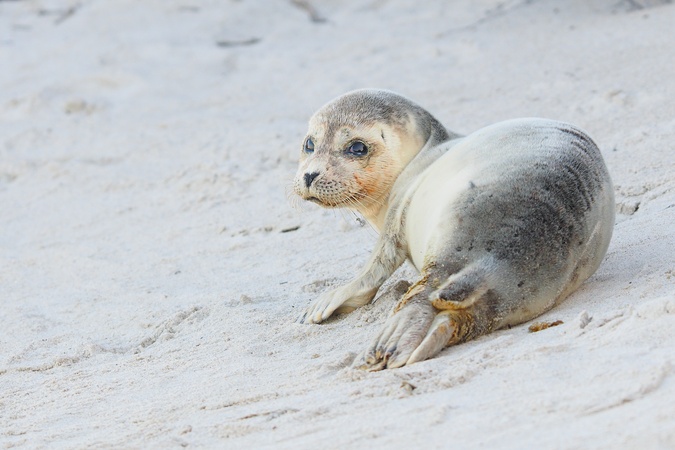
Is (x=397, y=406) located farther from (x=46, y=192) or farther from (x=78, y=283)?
(x=46, y=192)

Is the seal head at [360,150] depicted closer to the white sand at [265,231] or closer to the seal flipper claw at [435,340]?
the white sand at [265,231]

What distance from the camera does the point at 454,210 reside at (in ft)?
10.8

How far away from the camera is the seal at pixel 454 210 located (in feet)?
9.99

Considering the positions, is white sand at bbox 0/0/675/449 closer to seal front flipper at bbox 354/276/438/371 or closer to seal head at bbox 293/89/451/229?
seal front flipper at bbox 354/276/438/371

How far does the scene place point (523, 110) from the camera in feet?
20.0

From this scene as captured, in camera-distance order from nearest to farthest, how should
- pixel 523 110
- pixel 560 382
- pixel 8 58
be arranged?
pixel 560 382 < pixel 523 110 < pixel 8 58

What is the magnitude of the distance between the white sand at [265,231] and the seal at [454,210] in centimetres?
10

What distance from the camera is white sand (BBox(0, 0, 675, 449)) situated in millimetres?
2537

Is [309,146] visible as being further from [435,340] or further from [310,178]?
[435,340]

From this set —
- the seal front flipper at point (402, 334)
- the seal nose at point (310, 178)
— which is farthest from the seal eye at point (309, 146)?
the seal front flipper at point (402, 334)

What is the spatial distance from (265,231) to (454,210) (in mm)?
2022

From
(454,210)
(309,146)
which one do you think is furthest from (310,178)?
(454,210)

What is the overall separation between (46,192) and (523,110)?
2.88 m

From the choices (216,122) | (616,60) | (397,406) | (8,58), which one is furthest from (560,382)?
(8,58)
